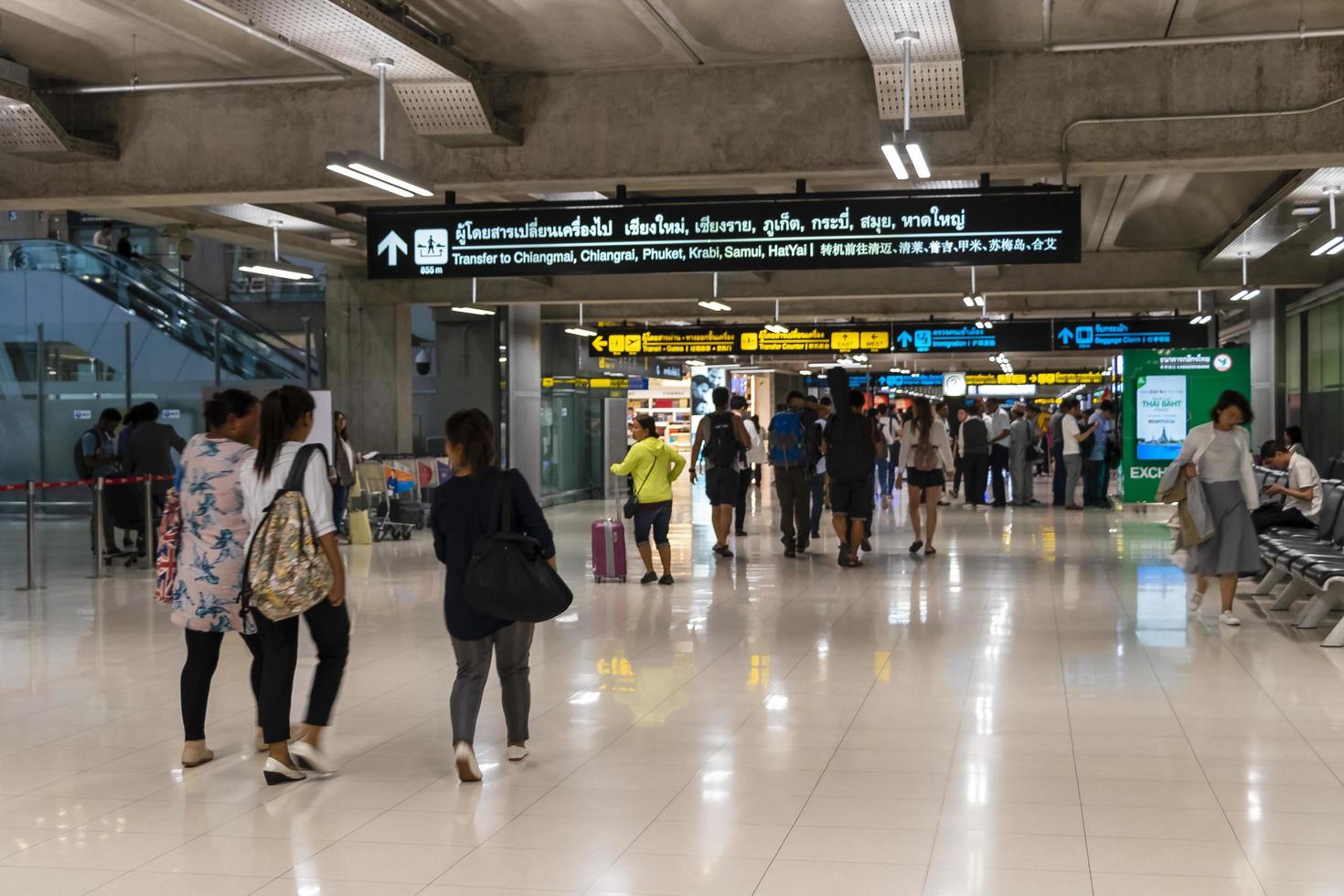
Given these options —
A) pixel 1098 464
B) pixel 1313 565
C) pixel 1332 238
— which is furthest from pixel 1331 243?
pixel 1098 464

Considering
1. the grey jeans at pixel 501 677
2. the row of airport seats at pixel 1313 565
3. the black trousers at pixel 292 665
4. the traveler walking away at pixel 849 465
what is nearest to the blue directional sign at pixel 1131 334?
the traveler walking away at pixel 849 465

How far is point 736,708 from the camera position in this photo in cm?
665

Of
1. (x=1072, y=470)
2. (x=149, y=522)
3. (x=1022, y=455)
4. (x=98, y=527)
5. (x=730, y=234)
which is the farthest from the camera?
(x=1022, y=455)

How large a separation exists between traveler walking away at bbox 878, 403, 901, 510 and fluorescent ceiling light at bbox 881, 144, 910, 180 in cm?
1491

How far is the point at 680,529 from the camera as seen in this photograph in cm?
1802

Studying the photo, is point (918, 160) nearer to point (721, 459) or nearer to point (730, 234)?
point (730, 234)

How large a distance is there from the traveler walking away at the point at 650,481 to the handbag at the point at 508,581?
5.97m

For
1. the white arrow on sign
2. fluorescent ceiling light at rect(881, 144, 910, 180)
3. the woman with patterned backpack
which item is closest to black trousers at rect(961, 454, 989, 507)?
the white arrow on sign

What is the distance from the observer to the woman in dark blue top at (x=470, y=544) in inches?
214

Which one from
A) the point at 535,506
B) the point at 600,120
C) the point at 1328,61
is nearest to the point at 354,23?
the point at 600,120

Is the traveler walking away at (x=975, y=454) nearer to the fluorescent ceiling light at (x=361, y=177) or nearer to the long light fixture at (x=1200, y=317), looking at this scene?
the long light fixture at (x=1200, y=317)

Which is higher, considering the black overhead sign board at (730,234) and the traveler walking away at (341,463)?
the black overhead sign board at (730,234)

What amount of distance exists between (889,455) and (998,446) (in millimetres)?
3140

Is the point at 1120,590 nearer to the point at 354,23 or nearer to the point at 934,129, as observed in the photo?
the point at 934,129
